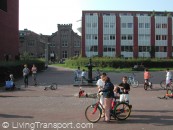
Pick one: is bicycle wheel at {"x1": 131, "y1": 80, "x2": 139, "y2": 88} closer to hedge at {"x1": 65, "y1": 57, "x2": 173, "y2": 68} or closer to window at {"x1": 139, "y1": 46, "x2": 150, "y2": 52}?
hedge at {"x1": 65, "y1": 57, "x2": 173, "y2": 68}

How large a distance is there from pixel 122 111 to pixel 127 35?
70475 millimetres

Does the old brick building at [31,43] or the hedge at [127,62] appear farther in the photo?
the old brick building at [31,43]

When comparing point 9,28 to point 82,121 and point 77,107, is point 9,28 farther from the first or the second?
point 82,121

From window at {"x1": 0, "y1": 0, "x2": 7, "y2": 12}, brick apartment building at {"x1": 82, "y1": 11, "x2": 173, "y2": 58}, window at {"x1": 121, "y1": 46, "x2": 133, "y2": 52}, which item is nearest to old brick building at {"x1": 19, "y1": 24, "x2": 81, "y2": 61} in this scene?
brick apartment building at {"x1": 82, "y1": 11, "x2": 173, "y2": 58}

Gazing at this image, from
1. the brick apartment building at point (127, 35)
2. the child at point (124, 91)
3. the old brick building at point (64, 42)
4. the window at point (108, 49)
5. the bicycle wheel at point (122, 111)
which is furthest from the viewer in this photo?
the old brick building at point (64, 42)

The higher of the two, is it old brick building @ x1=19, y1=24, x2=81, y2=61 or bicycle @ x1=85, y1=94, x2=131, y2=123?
old brick building @ x1=19, y1=24, x2=81, y2=61

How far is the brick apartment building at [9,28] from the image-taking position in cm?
5088

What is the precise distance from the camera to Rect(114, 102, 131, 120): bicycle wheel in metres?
12.1

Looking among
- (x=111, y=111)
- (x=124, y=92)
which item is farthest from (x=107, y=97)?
(x=124, y=92)

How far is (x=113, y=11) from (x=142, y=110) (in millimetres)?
76238

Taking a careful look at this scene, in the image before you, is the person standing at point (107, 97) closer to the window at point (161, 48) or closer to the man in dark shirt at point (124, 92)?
the man in dark shirt at point (124, 92)

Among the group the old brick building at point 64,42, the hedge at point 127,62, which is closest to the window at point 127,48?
the hedge at point 127,62

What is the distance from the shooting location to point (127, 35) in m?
81.6

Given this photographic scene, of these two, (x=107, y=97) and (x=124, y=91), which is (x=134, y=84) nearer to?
(x=124, y=91)
